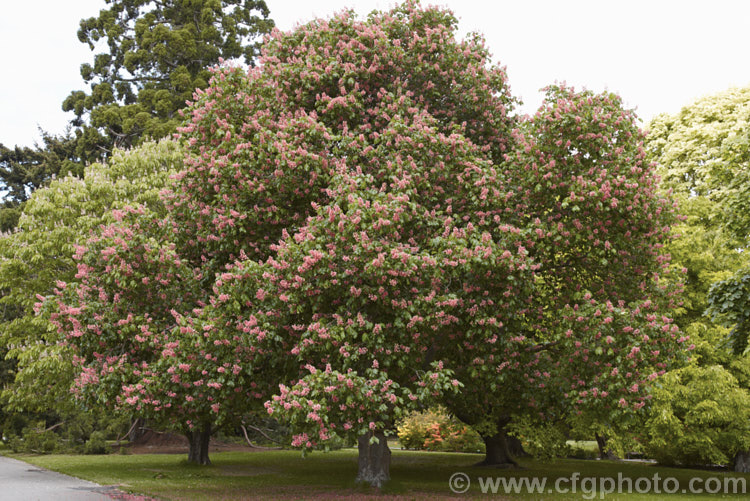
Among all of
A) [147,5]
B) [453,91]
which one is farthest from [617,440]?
[147,5]

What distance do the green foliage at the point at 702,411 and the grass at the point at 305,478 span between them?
1.67 m

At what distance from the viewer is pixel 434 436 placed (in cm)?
4547

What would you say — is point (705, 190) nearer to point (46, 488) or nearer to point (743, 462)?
point (743, 462)

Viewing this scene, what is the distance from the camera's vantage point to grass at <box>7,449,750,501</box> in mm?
18094

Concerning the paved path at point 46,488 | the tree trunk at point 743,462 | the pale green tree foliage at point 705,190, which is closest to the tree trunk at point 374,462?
the paved path at point 46,488

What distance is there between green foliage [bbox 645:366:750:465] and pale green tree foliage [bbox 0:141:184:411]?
910 inches

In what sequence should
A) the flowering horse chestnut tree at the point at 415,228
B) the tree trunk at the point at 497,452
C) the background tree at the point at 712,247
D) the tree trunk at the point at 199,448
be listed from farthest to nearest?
the tree trunk at the point at 497,452, the tree trunk at the point at 199,448, the background tree at the point at 712,247, the flowering horse chestnut tree at the point at 415,228

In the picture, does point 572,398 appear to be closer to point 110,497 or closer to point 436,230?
point 436,230

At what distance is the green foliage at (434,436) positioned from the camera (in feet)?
143

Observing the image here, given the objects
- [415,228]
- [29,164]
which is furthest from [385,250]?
[29,164]

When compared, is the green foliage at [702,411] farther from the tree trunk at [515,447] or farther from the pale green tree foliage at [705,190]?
the tree trunk at [515,447]

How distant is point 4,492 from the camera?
1733 cm

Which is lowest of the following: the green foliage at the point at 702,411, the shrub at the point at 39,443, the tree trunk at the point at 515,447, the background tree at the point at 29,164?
the shrub at the point at 39,443

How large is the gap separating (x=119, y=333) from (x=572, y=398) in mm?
12669
